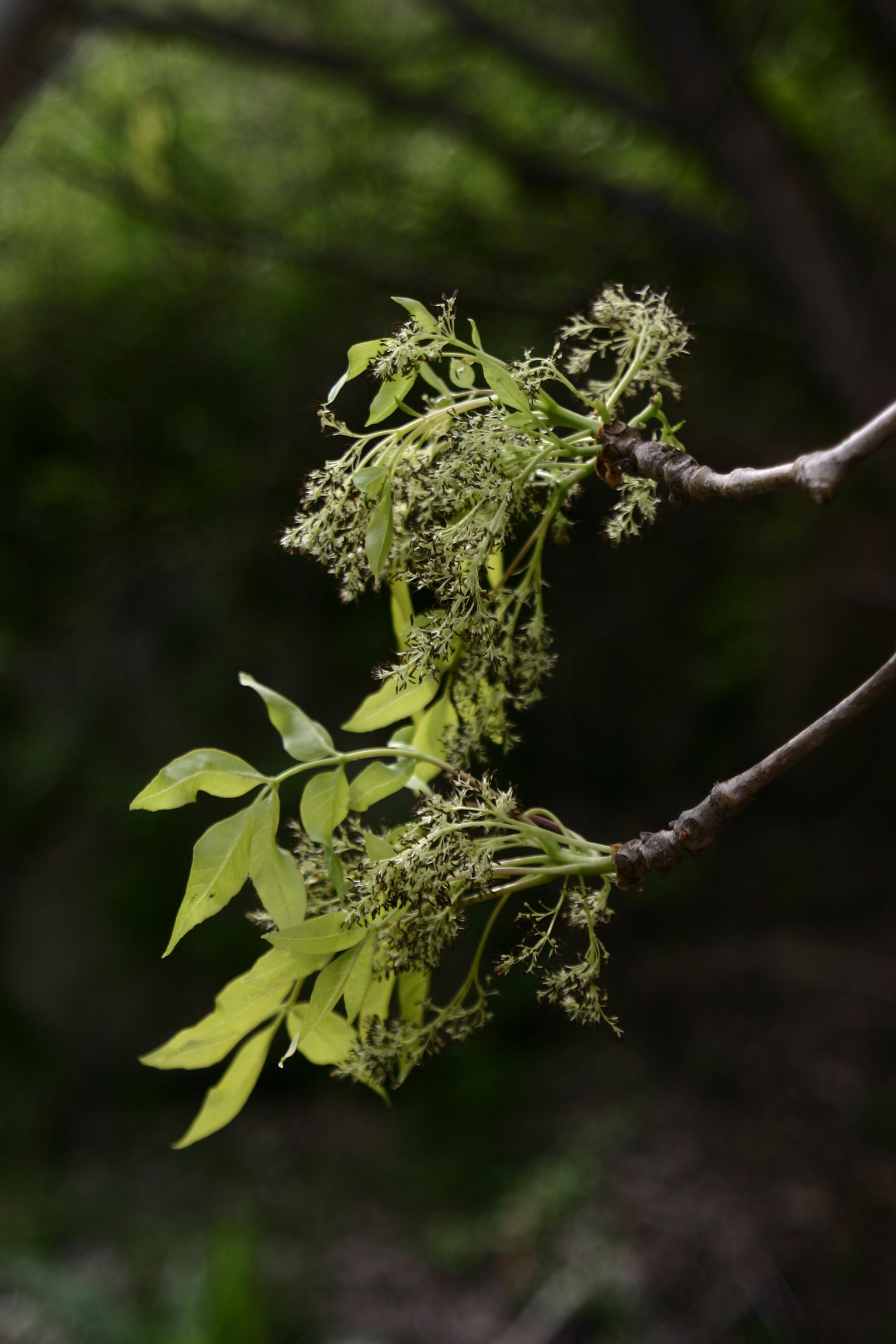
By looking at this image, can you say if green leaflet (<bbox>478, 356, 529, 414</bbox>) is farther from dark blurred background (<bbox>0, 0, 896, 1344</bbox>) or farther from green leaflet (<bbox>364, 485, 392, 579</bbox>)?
dark blurred background (<bbox>0, 0, 896, 1344</bbox>)

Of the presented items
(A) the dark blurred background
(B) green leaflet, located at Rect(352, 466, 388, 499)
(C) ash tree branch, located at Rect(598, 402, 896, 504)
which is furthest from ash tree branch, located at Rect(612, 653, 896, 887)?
(A) the dark blurred background

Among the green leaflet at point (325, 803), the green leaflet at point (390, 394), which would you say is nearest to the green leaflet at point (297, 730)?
the green leaflet at point (325, 803)

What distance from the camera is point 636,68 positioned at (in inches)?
83.4

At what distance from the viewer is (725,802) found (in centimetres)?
38

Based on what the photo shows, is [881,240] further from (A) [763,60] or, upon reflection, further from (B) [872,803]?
(B) [872,803]

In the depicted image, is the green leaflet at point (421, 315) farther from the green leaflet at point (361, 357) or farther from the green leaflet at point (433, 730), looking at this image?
the green leaflet at point (433, 730)

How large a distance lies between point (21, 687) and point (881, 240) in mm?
2601

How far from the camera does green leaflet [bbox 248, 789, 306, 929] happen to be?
42 centimetres

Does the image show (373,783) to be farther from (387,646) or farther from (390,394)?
(387,646)

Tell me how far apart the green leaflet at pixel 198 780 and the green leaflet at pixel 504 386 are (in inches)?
7.6

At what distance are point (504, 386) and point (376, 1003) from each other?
281 mm

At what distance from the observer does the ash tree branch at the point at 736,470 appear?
0.30 m

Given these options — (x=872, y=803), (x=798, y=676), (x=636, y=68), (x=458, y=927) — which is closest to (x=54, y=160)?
(x=636, y=68)

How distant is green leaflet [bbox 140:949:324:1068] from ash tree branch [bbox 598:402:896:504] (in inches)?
10.1
